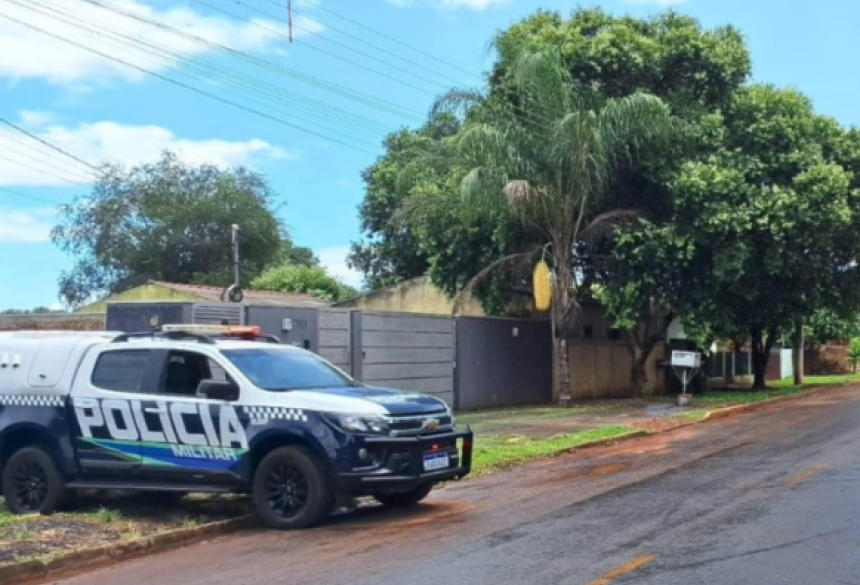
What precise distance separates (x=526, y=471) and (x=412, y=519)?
4130mm

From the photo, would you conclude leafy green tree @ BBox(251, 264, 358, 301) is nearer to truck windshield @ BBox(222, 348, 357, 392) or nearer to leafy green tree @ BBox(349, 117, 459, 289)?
leafy green tree @ BBox(349, 117, 459, 289)

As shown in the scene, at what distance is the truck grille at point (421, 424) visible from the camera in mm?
10609

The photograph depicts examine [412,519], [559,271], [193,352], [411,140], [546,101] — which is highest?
[411,140]

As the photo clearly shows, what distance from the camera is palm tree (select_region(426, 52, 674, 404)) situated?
82.0 ft

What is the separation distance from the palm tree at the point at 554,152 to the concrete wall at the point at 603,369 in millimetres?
3599

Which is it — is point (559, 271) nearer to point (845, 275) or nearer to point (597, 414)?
point (597, 414)

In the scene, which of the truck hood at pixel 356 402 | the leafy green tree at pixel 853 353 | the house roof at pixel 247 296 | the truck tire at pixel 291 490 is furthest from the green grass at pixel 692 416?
the leafy green tree at pixel 853 353

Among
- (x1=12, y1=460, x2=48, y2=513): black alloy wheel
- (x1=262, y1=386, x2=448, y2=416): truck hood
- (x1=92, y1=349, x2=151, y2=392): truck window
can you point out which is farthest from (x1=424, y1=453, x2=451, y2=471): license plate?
(x1=12, y1=460, x2=48, y2=513): black alloy wheel

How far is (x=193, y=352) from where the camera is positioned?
37.2 feet

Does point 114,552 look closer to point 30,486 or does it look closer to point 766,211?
point 30,486

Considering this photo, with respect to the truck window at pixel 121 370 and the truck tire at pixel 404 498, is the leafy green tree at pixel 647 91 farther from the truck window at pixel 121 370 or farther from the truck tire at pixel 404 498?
the truck window at pixel 121 370

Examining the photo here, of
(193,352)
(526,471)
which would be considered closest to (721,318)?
(526,471)

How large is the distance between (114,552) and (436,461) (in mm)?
3241

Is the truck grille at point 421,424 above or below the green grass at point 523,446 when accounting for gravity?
above
